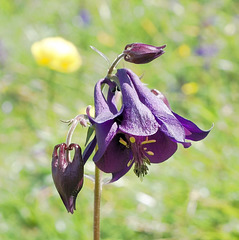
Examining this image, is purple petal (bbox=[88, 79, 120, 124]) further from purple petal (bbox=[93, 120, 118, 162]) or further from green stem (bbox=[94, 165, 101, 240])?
green stem (bbox=[94, 165, 101, 240])

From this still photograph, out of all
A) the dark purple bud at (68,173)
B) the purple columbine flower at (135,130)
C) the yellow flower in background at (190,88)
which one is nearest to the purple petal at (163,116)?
the purple columbine flower at (135,130)

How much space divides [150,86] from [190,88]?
42cm

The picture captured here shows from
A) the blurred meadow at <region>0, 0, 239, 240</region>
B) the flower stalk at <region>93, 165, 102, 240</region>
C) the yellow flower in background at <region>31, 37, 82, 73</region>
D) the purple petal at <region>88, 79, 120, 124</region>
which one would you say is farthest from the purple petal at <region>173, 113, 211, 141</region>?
the yellow flower in background at <region>31, 37, 82, 73</region>

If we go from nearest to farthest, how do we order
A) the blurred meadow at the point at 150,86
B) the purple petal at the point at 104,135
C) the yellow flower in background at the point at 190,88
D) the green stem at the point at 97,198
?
the purple petal at the point at 104,135
the green stem at the point at 97,198
the blurred meadow at the point at 150,86
the yellow flower in background at the point at 190,88

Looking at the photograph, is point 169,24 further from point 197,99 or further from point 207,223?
point 207,223

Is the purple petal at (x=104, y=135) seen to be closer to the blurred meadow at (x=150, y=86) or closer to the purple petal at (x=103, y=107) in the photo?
the purple petal at (x=103, y=107)

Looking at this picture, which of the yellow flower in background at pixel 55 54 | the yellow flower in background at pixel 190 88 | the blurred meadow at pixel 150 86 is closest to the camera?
the blurred meadow at pixel 150 86

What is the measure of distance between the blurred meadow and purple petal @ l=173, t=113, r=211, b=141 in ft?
4.28

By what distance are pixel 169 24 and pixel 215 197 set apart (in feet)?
11.6

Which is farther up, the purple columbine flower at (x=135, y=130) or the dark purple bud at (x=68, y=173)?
the purple columbine flower at (x=135, y=130)

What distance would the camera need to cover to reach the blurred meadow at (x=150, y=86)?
2.97 m

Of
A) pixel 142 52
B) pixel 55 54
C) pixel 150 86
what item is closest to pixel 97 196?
pixel 142 52

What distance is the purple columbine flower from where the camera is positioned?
4.70 feet

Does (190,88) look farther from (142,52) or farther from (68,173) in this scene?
(68,173)
